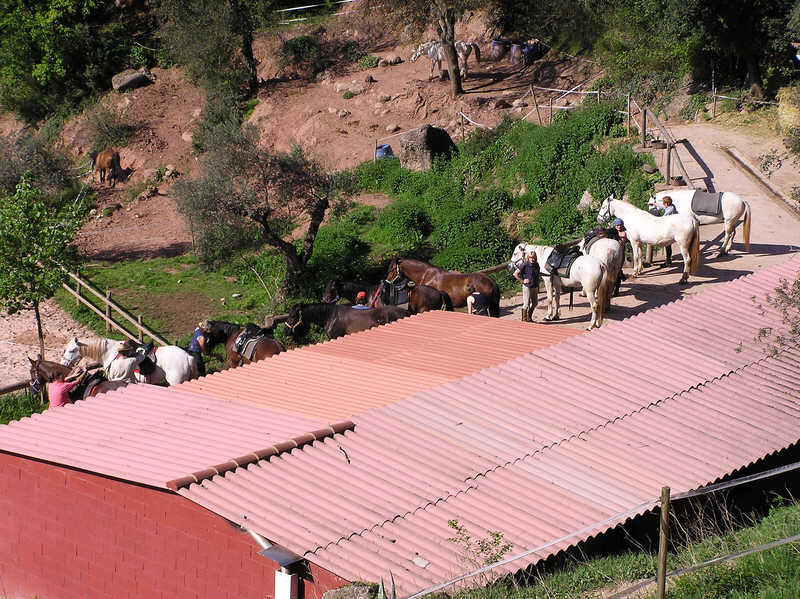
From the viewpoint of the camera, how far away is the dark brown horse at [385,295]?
18047 millimetres

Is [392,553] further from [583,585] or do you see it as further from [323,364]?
[323,364]

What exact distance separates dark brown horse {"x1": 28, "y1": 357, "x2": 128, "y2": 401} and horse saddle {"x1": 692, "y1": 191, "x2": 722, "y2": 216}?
12.9 metres

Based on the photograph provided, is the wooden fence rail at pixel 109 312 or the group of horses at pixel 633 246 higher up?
the group of horses at pixel 633 246

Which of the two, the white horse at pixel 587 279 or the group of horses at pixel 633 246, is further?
the group of horses at pixel 633 246

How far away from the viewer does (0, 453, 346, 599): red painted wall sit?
9148 mm

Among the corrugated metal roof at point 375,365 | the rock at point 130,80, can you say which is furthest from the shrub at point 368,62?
the corrugated metal roof at point 375,365

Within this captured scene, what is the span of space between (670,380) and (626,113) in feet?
55.9

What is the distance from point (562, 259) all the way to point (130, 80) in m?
30.9

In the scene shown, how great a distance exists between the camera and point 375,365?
520 inches

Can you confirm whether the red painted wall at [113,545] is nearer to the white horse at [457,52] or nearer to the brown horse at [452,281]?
the brown horse at [452,281]

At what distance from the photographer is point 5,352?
69.5ft

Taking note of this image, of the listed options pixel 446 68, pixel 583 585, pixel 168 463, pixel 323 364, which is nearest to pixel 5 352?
pixel 323 364

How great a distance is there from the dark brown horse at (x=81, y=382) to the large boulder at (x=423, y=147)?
1755 centimetres

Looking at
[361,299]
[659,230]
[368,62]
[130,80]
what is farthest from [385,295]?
[130,80]
